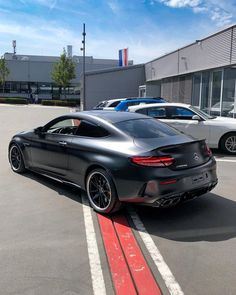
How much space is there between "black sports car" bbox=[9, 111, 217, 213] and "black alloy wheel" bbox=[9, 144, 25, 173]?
1.21 m

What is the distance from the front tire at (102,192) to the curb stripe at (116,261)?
0.21 m

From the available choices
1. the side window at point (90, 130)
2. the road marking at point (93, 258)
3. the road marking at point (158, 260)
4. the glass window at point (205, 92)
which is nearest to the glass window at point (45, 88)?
the glass window at point (205, 92)

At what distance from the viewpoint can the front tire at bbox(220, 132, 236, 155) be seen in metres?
10.2

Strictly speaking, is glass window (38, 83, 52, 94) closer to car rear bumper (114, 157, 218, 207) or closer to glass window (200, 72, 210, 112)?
glass window (200, 72, 210, 112)

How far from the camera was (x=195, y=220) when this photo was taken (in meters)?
4.93

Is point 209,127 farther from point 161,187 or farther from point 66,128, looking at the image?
point 161,187

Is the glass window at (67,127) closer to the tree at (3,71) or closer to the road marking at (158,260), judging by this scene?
the road marking at (158,260)

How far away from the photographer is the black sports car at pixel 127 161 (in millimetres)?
4699

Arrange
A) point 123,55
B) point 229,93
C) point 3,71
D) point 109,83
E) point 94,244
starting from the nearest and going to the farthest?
point 94,244 < point 229,93 < point 109,83 < point 123,55 < point 3,71

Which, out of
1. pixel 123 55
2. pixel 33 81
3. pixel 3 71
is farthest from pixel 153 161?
pixel 33 81

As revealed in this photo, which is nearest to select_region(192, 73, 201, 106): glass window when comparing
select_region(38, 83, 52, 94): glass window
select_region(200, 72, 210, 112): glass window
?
select_region(200, 72, 210, 112): glass window

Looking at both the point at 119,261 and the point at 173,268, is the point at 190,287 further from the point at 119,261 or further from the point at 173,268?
the point at 119,261

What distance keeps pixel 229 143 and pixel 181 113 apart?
1.59 metres

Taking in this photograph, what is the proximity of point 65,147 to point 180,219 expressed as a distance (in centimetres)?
222
